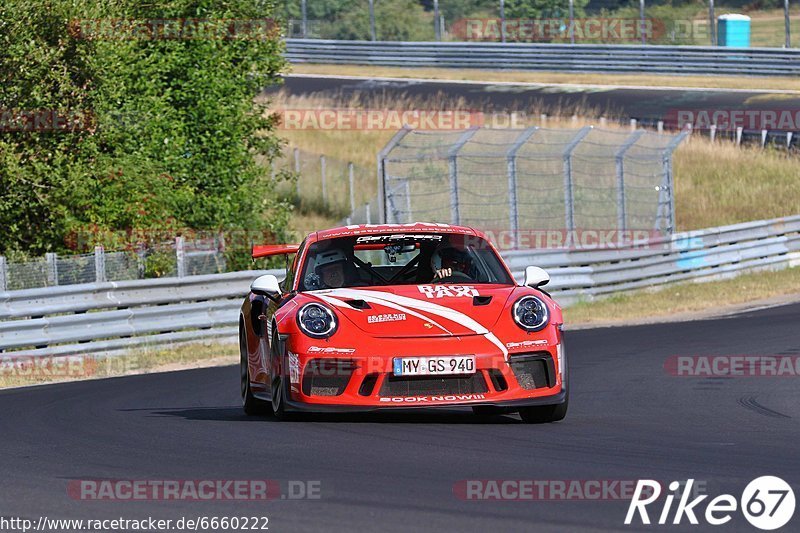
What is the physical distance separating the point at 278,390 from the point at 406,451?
1.75m

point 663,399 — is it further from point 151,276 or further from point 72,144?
point 72,144

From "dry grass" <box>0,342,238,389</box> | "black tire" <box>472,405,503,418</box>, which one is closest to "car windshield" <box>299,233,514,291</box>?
"black tire" <box>472,405,503,418</box>

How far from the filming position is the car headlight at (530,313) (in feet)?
29.0

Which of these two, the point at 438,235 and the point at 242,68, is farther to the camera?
the point at 242,68

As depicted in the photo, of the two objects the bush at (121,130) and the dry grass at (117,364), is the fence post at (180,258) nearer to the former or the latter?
the dry grass at (117,364)

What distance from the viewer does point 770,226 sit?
26.3 meters

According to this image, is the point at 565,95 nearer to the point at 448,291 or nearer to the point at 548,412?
the point at 448,291

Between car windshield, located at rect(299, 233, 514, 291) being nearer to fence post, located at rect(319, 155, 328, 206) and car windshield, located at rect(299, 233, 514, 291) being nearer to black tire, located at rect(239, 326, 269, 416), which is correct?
black tire, located at rect(239, 326, 269, 416)

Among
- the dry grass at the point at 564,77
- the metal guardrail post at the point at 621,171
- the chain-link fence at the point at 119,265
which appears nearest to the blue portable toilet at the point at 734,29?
the dry grass at the point at 564,77

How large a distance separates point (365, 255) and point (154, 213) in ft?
16.0

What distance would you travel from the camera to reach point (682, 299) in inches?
904

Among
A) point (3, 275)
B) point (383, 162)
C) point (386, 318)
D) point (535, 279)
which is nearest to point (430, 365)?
point (386, 318)

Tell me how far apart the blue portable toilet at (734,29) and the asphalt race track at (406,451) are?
128 ft

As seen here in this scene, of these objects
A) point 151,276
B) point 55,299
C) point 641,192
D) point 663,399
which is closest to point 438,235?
point 663,399
